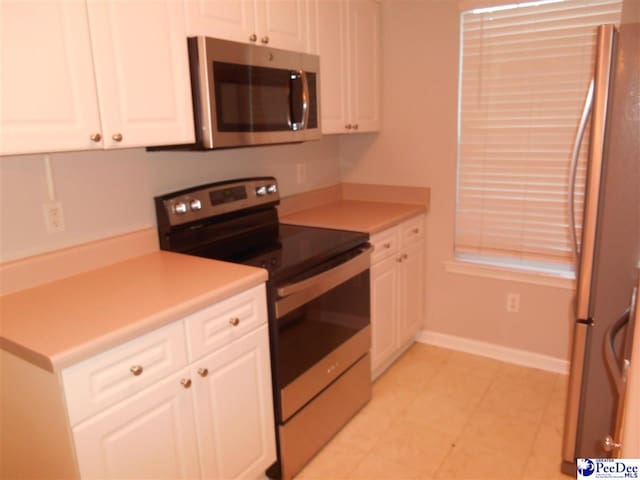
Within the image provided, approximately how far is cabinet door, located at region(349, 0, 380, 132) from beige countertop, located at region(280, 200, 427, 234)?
0.46 metres

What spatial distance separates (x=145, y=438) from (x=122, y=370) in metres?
0.24

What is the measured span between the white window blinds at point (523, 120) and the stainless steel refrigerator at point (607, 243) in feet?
2.68

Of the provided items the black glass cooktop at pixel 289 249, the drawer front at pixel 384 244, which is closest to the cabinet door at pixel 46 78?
the black glass cooktop at pixel 289 249

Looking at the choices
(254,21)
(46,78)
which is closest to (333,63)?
(254,21)

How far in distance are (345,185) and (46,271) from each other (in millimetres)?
1988

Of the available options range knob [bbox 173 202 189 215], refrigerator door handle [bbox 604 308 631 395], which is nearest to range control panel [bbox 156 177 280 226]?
range knob [bbox 173 202 189 215]

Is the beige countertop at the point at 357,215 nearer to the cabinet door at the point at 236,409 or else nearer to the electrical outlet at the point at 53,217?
the cabinet door at the point at 236,409

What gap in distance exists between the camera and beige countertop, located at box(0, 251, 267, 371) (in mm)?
1228

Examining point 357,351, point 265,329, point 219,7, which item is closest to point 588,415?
point 357,351

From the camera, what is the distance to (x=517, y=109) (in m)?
2.64

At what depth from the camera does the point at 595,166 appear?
168cm

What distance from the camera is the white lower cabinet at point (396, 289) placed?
2.56 m

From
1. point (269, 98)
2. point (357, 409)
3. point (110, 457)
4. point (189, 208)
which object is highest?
point (269, 98)

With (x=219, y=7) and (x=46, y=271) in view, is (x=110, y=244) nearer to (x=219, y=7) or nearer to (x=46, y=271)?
(x=46, y=271)
